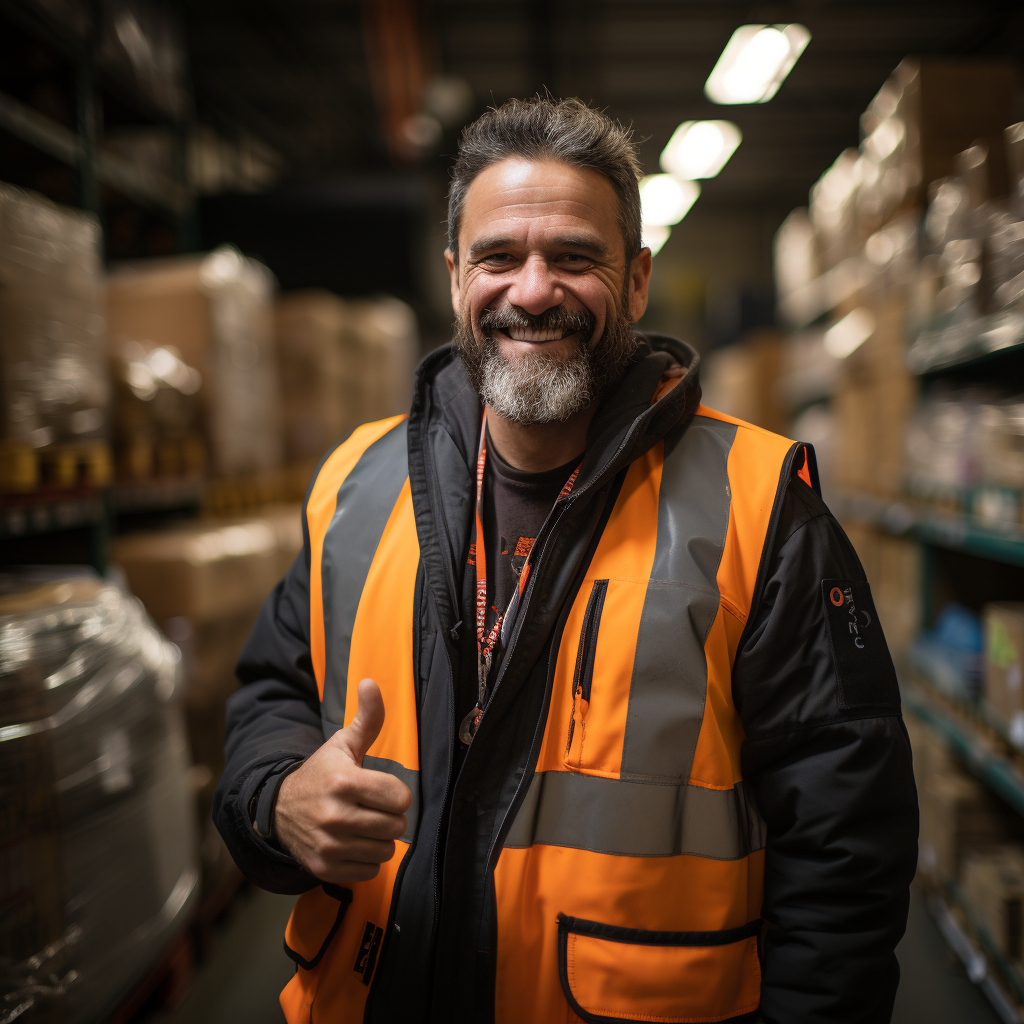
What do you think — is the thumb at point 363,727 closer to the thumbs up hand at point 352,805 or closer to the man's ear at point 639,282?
the thumbs up hand at point 352,805

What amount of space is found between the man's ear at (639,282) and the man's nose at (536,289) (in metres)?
0.20

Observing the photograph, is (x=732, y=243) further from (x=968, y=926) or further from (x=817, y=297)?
(x=968, y=926)

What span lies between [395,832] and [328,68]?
760 centimetres

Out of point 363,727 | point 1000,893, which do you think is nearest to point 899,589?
point 1000,893

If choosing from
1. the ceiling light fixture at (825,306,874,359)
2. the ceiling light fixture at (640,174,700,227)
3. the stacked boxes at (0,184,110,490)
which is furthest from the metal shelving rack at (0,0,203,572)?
the ceiling light fixture at (640,174,700,227)

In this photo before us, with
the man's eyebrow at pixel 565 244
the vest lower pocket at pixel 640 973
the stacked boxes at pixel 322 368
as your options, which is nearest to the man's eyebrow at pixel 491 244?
the man's eyebrow at pixel 565 244

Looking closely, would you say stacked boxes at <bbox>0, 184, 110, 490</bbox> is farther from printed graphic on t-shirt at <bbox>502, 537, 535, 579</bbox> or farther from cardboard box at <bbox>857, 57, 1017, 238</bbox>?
cardboard box at <bbox>857, 57, 1017, 238</bbox>

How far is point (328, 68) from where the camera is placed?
6922 millimetres

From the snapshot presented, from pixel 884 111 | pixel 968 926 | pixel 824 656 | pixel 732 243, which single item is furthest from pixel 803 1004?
pixel 732 243

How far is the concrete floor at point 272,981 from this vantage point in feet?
7.97

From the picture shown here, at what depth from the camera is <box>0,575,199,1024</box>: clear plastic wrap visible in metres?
1.63

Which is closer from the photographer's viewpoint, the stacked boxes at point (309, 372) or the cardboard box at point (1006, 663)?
the cardboard box at point (1006, 663)

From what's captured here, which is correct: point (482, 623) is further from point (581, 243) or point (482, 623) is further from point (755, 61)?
point (755, 61)

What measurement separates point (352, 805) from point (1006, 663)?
2.20 meters
